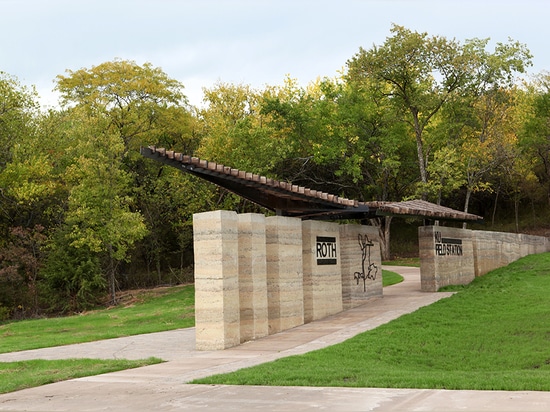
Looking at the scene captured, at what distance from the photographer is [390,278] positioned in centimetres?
2955

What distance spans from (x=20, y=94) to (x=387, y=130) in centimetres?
2076

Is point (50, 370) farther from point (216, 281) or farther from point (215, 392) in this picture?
point (215, 392)

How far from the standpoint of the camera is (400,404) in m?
7.27

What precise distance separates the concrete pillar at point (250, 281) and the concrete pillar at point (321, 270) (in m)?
2.50

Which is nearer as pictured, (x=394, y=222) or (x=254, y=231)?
(x=254, y=231)

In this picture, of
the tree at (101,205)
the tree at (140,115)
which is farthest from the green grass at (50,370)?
the tree at (140,115)

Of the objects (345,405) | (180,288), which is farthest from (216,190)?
(345,405)

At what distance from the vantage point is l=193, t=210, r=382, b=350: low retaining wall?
14.1 metres

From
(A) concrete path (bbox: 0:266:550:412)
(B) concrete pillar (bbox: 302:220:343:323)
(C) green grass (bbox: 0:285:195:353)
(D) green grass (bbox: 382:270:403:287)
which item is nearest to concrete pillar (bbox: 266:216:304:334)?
(A) concrete path (bbox: 0:266:550:412)

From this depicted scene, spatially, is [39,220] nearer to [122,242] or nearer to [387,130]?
[122,242]

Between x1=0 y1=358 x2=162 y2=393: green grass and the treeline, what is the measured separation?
1841cm

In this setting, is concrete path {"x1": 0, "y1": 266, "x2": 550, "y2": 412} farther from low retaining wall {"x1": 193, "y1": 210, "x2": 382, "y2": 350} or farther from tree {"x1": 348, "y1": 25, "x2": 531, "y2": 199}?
tree {"x1": 348, "y1": 25, "x2": 531, "y2": 199}

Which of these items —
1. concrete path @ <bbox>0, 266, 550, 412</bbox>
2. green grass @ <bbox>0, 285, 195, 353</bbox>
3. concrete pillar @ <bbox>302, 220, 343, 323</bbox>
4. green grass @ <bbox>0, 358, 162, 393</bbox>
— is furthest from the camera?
green grass @ <bbox>0, 285, 195, 353</bbox>

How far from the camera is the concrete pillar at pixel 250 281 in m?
15.0
